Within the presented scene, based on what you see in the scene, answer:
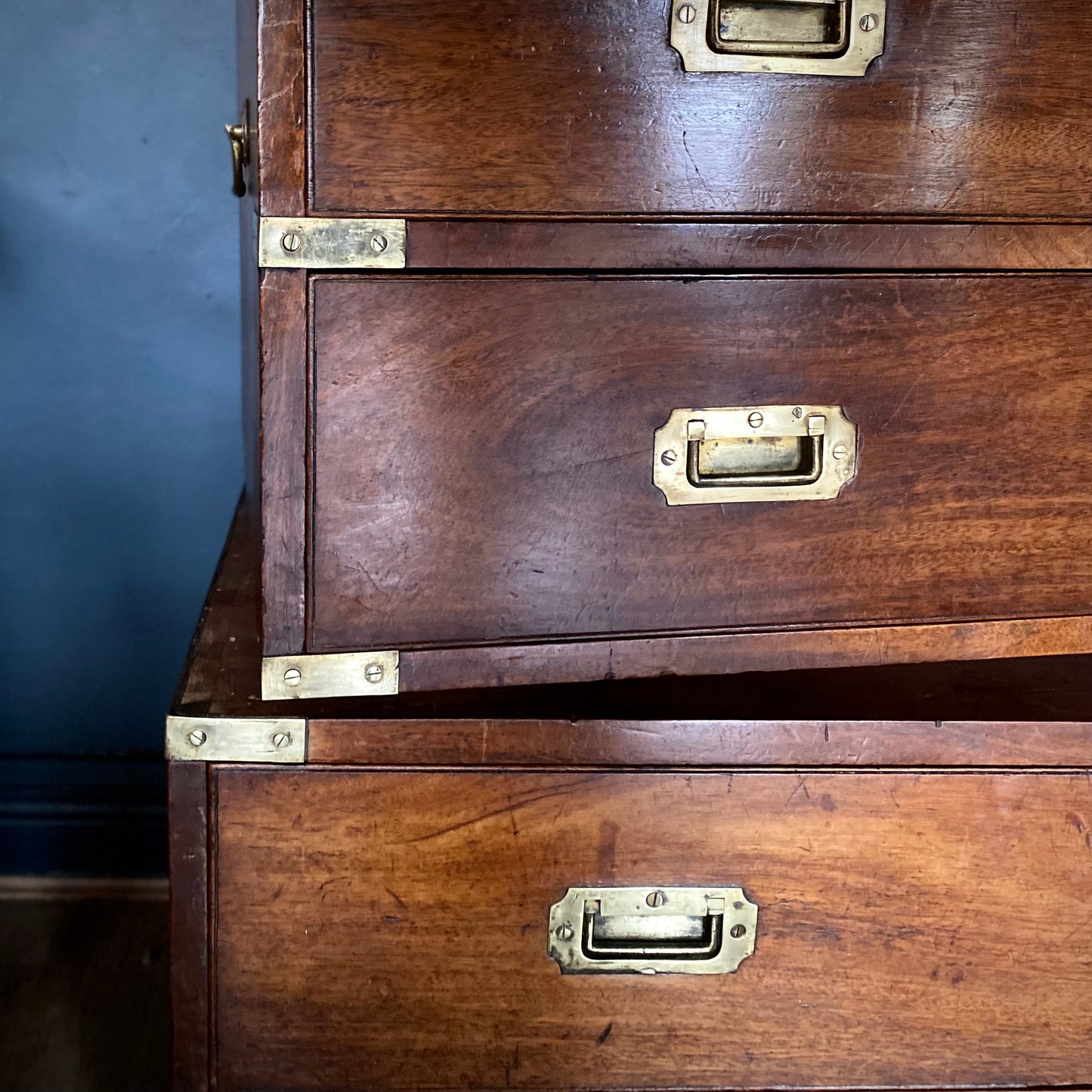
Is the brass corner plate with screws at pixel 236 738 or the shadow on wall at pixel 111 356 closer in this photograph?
the brass corner plate with screws at pixel 236 738

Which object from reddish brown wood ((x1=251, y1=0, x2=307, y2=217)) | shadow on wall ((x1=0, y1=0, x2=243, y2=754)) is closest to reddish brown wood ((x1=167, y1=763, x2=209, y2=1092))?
reddish brown wood ((x1=251, y1=0, x2=307, y2=217))

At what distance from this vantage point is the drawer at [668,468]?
639 mm

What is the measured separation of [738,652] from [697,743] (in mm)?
59

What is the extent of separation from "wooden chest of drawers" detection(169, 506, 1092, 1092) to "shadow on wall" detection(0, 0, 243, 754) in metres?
0.61

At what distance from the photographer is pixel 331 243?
1.99 ft

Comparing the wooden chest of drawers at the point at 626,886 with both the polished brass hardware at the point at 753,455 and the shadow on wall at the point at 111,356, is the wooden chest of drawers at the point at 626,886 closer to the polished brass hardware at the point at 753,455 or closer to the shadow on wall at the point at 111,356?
the polished brass hardware at the point at 753,455

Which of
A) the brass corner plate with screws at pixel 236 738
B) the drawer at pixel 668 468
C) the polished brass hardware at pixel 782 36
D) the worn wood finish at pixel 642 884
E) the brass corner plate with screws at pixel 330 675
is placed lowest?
the worn wood finish at pixel 642 884

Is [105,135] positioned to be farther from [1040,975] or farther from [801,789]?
[1040,975]

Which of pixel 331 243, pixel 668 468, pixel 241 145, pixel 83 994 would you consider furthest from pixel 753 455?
pixel 83 994

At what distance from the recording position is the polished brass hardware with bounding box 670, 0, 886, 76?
1.99ft

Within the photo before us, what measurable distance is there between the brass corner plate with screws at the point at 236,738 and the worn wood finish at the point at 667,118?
29 centimetres

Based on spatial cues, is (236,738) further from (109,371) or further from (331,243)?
(109,371)

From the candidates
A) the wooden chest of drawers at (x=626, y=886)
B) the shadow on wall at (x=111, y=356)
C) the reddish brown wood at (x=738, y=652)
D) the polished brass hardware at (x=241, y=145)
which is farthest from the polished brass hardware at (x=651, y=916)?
the shadow on wall at (x=111, y=356)

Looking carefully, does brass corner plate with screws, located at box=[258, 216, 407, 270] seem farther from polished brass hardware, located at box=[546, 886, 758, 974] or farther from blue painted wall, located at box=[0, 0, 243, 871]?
blue painted wall, located at box=[0, 0, 243, 871]
